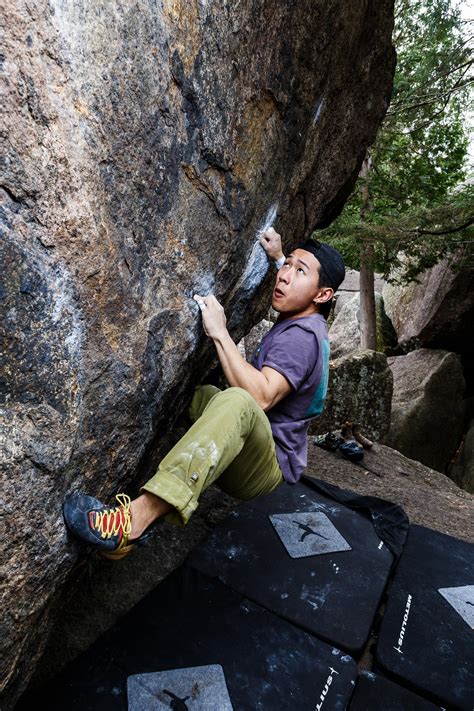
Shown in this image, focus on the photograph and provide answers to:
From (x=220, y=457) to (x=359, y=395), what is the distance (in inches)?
228

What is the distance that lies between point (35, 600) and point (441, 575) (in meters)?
3.03

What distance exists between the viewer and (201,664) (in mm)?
2564

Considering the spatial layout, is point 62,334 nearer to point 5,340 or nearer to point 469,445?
point 5,340

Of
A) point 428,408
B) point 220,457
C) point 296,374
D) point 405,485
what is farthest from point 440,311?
point 220,457

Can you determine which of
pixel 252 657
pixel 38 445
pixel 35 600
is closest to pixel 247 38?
pixel 38 445

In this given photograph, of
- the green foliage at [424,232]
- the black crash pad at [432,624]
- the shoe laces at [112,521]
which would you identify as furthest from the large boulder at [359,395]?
the shoe laces at [112,521]

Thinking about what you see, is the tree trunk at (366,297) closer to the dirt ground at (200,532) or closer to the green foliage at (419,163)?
the green foliage at (419,163)

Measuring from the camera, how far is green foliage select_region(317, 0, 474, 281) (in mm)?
7633

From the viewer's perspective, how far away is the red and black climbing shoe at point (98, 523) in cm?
191

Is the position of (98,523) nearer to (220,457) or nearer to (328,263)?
(220,457)

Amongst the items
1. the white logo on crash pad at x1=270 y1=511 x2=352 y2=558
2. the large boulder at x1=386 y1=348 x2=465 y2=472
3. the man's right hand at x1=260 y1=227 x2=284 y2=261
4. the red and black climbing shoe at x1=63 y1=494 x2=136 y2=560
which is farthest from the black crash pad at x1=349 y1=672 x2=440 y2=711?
the large boulder at x1=386 y1=348 x2=465 y2=472

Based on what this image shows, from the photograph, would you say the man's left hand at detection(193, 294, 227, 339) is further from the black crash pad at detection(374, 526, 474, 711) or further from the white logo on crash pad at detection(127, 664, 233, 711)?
the black crash pad at detection(374, 526, 474, 711)

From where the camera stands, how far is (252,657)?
8.74 feet

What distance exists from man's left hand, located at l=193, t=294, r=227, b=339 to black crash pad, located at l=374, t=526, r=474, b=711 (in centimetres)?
201
